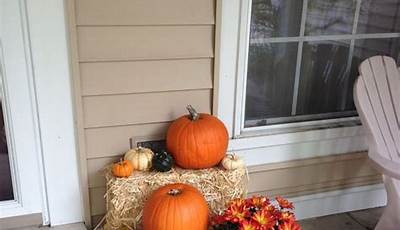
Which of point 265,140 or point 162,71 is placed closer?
point 162,71

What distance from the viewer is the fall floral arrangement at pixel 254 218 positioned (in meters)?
1.67

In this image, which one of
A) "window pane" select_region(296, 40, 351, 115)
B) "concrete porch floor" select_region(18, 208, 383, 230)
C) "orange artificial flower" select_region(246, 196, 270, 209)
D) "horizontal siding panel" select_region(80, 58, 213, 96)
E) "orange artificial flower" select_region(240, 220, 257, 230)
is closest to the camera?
"orange artificial flower" select_region(240, 220, 257, 230)

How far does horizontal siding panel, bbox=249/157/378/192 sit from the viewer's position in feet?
7.59

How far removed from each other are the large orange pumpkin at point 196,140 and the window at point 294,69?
185 mm

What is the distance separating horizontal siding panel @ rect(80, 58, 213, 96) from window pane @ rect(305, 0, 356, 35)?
0.58m

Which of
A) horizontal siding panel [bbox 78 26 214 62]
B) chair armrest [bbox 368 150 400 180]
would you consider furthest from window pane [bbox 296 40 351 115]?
horizontal siding panel [bbox 78 26 214 62]

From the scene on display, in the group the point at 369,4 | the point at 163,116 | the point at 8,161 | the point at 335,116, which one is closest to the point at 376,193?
the point at 335,116

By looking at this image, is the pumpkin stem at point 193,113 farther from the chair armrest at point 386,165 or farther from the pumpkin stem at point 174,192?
the chair armrest at point 386,165

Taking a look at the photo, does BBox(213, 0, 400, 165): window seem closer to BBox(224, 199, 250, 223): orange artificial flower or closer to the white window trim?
the white window trim

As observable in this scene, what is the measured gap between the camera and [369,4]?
89.2 inches

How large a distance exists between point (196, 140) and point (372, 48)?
117cm

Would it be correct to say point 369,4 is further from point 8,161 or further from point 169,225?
point 8,161

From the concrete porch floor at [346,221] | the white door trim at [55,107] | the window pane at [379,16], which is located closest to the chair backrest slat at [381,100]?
the window pane at [379,16]

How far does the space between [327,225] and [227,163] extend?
853 millimetres
